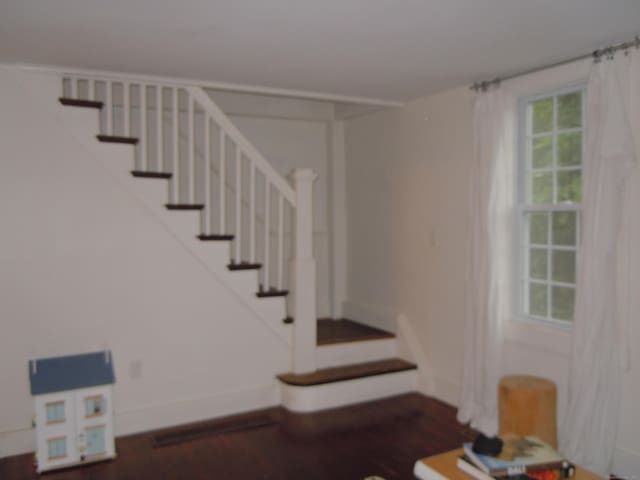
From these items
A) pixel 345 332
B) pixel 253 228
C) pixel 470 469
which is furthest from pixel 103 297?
pixel 470 469

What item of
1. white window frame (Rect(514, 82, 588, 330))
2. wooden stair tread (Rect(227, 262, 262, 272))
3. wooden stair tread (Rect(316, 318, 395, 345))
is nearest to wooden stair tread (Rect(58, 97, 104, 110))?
wooden stair tread (Rect(227, 262, 262, 272))

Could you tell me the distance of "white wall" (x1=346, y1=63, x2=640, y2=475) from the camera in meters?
3.71

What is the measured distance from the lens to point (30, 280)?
11.7 feet

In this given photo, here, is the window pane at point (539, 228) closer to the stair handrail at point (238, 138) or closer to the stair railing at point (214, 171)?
the stair railing at point (214, 171)

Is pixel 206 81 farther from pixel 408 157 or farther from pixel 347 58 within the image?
pixel 408 157

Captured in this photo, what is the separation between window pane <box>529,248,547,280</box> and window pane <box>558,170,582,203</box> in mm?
388

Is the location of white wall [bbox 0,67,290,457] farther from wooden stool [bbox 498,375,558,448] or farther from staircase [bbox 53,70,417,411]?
wooden stool [bbox 498,375,558,448]

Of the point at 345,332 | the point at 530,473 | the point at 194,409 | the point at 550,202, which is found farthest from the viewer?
the point at 345,332

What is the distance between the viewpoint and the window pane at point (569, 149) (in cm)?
343

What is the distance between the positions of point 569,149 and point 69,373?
3.44m

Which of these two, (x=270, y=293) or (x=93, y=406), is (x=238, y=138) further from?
(x=93, y=406)

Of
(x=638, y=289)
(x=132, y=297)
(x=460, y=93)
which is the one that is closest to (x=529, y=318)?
(x=638, y=289)

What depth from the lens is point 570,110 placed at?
137 inches

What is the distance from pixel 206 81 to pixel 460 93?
6.18 feet
